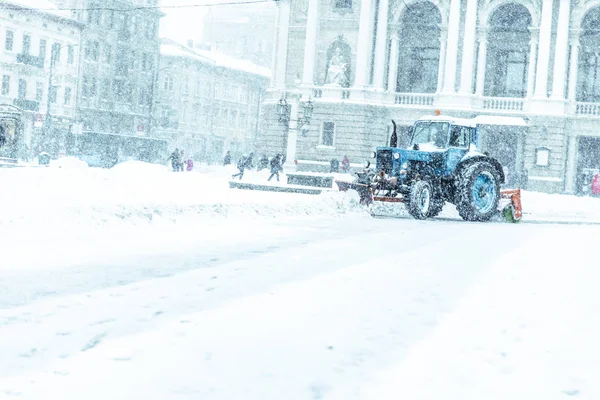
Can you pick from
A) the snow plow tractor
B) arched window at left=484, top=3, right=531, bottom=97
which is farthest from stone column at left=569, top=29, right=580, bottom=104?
the snow plow tractor

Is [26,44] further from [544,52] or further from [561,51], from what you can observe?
A: [561,51]

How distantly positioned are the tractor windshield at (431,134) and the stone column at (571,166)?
2837 cm

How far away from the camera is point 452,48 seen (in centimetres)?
4819

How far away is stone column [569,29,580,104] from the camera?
47.1m

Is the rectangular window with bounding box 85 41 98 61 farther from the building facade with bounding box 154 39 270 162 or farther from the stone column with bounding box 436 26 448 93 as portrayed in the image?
the stone column with bounding box 436 26 448 93

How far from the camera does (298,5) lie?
52.6m

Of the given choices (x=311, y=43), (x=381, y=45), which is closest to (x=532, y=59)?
(x=381, y=45)

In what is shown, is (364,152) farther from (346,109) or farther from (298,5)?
(298,5)

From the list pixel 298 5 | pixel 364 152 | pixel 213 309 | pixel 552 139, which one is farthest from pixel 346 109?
pixel 213 309

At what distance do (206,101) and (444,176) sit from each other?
69500 millimetres

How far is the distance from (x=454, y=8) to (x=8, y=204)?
125 ft

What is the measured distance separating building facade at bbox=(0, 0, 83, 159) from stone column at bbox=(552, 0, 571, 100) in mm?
31170

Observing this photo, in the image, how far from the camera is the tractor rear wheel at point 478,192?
777 inches

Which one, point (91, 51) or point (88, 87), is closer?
point (88, 87)
